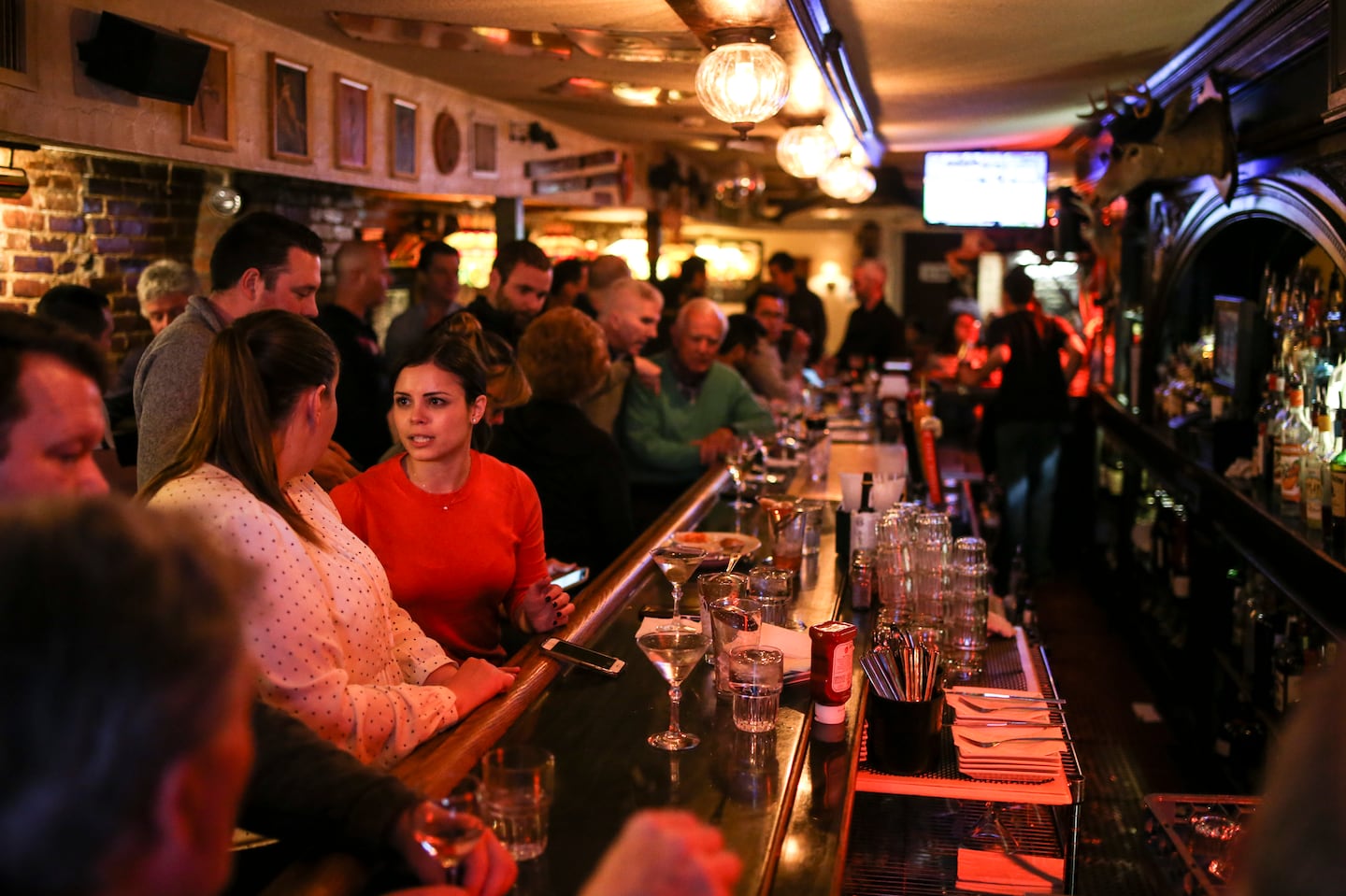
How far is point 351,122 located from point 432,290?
922mm

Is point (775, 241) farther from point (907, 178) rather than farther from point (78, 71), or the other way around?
point (78, 71)

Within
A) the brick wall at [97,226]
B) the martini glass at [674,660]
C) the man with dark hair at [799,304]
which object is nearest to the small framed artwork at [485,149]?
the brick wall at [97,226]

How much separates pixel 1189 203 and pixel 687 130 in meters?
4.43

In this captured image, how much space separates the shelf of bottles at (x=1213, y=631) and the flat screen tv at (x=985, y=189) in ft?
9.56

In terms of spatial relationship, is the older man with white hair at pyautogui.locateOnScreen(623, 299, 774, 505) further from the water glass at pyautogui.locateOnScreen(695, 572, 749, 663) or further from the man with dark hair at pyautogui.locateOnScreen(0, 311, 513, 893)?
the man with dark hair at pyautogui.locateOnScreen(0, 311, 513, 893)

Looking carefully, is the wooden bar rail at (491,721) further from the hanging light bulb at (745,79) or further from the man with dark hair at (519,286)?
the man with dark hair at (519,286)

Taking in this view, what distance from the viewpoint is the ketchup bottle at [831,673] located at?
224 centimetres

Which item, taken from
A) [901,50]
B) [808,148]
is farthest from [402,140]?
[901,50]

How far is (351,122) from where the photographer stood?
6051 millimetres

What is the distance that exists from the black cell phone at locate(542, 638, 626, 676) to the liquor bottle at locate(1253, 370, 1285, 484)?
3187 mm

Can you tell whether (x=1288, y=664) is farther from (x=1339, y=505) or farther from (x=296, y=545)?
(x=296, y=545)

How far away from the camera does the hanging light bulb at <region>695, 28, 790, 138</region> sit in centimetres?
391

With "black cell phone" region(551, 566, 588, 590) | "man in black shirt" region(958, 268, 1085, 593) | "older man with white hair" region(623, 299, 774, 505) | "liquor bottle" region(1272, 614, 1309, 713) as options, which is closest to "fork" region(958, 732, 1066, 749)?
"black cell phone" region(551, 566, 588, 590)

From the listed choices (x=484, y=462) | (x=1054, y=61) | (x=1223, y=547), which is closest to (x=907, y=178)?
(x=1054, y=61)
